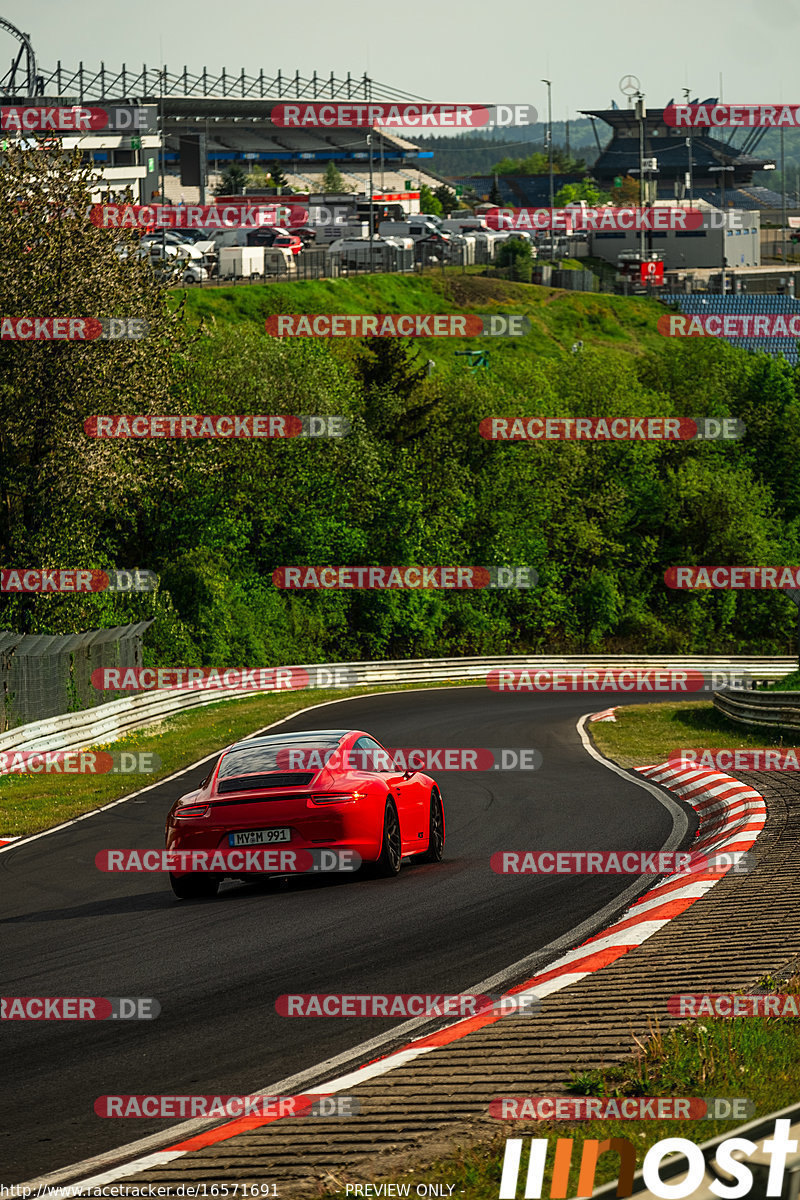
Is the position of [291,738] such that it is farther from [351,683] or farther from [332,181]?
[332,181]

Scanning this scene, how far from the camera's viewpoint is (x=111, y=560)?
48750 mm

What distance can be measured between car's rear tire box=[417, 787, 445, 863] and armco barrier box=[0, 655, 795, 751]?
10811mm

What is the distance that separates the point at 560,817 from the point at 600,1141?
11.3 m

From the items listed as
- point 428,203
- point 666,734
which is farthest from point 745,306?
point 666,734

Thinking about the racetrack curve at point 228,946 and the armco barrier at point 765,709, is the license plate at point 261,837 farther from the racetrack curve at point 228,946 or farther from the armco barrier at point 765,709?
the armco barrier at point 765,709

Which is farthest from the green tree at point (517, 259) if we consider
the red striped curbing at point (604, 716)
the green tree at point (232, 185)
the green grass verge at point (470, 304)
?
the red striped curbing at point (604, 716)

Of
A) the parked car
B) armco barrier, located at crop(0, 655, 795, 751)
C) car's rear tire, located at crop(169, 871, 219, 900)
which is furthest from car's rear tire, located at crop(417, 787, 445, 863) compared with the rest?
the parked car

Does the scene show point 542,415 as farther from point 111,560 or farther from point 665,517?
point 111,560

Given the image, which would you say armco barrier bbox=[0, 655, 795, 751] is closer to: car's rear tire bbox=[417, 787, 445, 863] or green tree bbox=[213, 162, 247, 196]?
car's rear tire bbox=[417, 787, 445, 863]

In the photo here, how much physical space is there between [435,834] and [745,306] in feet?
317

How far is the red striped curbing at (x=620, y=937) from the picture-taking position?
5441 millimetres

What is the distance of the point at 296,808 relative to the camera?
11477 mm

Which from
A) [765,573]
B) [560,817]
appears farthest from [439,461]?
→ [560,817]

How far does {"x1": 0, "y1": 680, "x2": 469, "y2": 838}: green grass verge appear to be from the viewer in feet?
61.0
